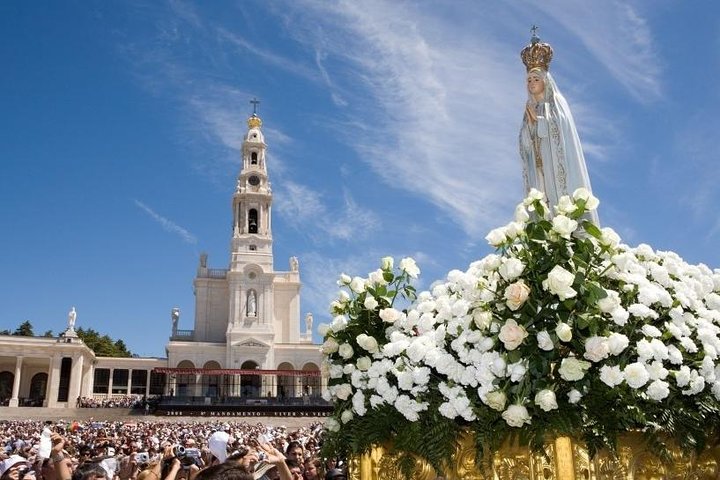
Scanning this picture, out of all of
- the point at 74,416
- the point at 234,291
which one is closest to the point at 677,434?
the point at 74,416

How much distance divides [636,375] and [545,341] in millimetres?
537

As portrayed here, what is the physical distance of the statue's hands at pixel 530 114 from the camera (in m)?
10.9

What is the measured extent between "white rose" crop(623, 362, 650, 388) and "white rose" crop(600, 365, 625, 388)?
50 millimetres

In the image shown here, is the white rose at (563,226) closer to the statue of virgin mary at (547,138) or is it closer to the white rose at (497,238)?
the white rose at (497,238)

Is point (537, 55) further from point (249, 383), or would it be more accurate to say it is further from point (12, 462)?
point (249, 383)

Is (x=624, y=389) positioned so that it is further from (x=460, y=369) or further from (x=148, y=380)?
(x=148, y=380)

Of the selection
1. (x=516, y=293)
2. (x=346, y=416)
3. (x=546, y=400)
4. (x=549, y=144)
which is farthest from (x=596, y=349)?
(x=549, y=144)

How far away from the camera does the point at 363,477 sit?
5004mm

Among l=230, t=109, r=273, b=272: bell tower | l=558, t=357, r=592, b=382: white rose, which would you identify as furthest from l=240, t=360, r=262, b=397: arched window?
l=558, t=357, r=592, b=382: white rose

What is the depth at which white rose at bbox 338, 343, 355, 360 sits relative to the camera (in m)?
5.41

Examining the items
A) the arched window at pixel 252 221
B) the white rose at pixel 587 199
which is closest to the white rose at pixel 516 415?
the white rose at pixel 587 199

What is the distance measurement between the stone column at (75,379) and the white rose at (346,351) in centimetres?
6094

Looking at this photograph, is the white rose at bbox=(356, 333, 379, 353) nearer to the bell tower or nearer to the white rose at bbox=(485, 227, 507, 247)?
the white rose at bbox=(485, 227, 507, 247)

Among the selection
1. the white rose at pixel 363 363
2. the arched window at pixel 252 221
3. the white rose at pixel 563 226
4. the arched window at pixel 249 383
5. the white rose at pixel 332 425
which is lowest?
the white rose at pixel 332 425
